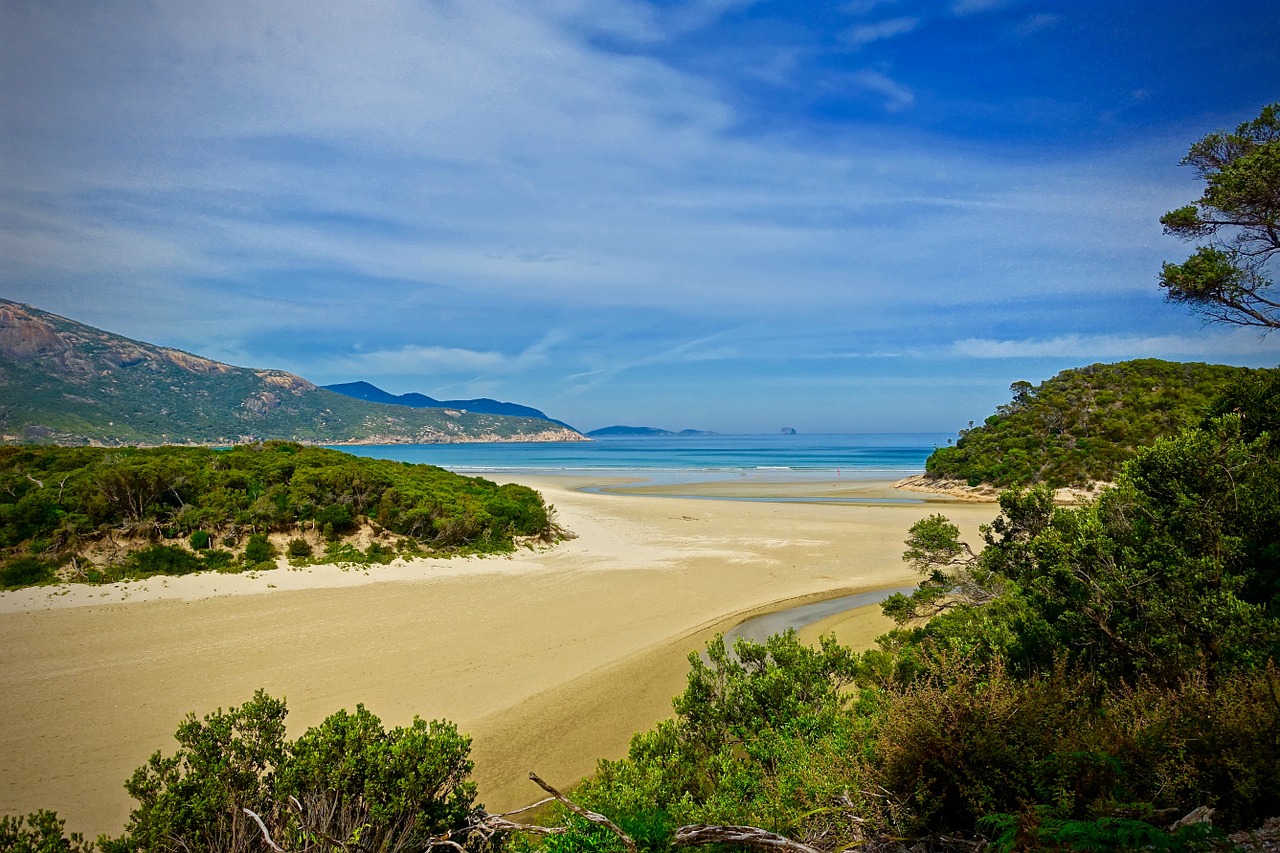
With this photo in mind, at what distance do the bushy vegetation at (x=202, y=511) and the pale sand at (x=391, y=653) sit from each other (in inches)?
48.8

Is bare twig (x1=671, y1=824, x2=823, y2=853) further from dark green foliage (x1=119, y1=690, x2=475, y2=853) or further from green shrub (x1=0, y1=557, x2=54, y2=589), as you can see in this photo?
green shrub (x1=0, y1=557, x2=54, y2=589)

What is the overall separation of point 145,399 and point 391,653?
98374 millimetres

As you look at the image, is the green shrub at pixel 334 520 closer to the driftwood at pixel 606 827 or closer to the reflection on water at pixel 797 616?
the reflection on water at pixel 797 616

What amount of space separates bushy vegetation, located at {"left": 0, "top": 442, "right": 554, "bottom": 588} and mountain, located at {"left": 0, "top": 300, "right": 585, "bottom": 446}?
24.7 metres

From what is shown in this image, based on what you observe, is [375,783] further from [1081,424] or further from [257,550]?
[1081,424]

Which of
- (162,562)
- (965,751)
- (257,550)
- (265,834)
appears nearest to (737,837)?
(965,751)

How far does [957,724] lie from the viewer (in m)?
3.43

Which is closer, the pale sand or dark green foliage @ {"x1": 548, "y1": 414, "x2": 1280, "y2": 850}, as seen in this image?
dark green foliage @ {"x1": 548, "y1": 414, "x2": 1280, "y2": 850}

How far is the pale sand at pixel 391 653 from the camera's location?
7203 mm

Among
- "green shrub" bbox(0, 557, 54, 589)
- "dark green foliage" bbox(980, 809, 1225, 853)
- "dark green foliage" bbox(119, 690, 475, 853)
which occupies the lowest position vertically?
"green shrub" bbox(0, 557, 54, 589)

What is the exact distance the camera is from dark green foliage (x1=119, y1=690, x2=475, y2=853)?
11.3ft

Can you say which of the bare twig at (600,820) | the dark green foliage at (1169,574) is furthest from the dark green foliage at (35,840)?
the dark green foliage at (1169,574)

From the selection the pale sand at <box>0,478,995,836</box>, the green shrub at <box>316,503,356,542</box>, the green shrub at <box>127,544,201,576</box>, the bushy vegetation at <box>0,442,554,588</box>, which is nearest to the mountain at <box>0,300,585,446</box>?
the bushy vegetation at <box>0,442,554,588</box>

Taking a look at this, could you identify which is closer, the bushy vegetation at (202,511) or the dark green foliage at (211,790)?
the dark green foliage at (211,790)
